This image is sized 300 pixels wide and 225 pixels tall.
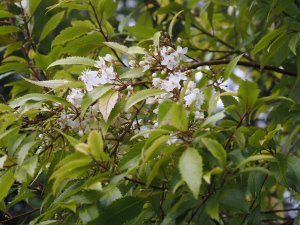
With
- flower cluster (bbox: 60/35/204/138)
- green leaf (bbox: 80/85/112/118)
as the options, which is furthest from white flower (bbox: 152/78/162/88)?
green leaf (bbox: 80/85/112/118)

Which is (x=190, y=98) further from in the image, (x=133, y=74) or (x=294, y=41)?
(x=294, y=41)

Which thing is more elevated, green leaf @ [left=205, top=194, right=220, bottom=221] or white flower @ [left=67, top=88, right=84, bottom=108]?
white flower @ [left=67, top=88, right=84, bottom=108]

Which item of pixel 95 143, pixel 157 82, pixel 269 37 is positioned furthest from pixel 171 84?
pixel 269 37

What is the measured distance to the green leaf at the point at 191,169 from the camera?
88cm

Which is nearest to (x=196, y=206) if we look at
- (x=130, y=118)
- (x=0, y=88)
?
(x=130, y=118)

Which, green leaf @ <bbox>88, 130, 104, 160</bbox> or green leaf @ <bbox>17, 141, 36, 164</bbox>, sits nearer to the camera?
green leaf @ <bbox>88, 130, 104, 160</bbox>

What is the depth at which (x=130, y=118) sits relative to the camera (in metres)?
1.29

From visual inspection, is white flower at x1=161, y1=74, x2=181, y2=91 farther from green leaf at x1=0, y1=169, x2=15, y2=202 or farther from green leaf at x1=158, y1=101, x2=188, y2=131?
green leaf at x1=0, y1=169, x2=15, y2=202

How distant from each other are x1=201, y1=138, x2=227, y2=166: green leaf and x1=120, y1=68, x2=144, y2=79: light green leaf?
30cm

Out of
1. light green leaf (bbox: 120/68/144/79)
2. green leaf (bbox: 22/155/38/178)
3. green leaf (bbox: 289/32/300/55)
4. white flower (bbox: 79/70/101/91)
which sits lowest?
green leaf (bbox: 22/155/38/178)

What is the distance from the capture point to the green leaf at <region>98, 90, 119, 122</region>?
113 centimetres

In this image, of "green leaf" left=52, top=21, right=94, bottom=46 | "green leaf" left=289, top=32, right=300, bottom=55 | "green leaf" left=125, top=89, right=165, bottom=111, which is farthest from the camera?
"green leaf" left=52, top=21, right=94, bottom=46

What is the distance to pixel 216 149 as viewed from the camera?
3.13ft

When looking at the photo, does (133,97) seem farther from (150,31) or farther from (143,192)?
(150,31)
